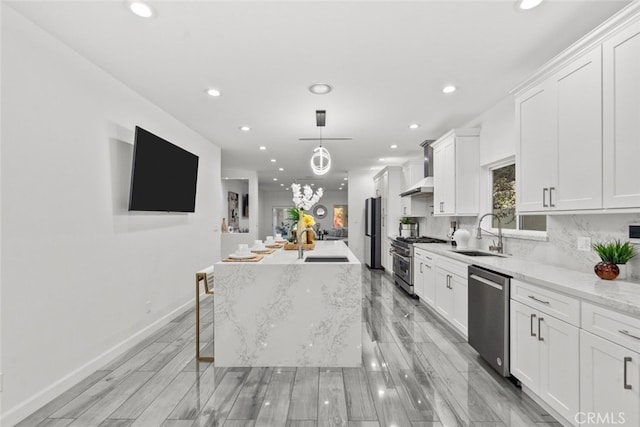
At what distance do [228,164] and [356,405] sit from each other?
6657 mm

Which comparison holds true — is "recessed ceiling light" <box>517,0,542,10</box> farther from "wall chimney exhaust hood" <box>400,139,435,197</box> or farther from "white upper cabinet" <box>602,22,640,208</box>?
"wall chimney exhaust hood" <box>400,139,435,197</box>

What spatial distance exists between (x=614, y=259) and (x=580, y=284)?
0.39 meters

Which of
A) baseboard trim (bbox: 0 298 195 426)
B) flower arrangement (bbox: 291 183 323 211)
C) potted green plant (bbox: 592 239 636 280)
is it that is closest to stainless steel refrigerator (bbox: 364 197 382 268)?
flower arrangement (bbox: 291 183 323 211)

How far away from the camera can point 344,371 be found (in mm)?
2633

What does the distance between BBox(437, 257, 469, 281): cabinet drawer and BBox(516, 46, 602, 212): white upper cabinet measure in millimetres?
841

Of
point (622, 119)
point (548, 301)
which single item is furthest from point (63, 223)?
point (622, 119)

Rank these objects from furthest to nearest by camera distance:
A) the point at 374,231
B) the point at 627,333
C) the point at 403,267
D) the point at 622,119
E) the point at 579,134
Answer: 1. the point at 374,231
2. the point at 403,267
3. the point at 579,134
4. the point at 622,119
5. the point at 627,333

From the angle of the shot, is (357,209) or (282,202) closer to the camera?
(357,209)

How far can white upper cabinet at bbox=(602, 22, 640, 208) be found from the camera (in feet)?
5.71

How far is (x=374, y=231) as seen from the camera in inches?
300

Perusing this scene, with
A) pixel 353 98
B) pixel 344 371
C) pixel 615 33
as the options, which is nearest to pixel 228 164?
pixel 353 98

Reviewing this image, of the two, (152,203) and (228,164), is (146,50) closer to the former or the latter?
(152,203)

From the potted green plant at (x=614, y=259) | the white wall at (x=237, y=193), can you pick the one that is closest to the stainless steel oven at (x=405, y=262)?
the potted green plant at (x=614, y=259)

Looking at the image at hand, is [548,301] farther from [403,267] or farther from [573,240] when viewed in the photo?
[403,267]
